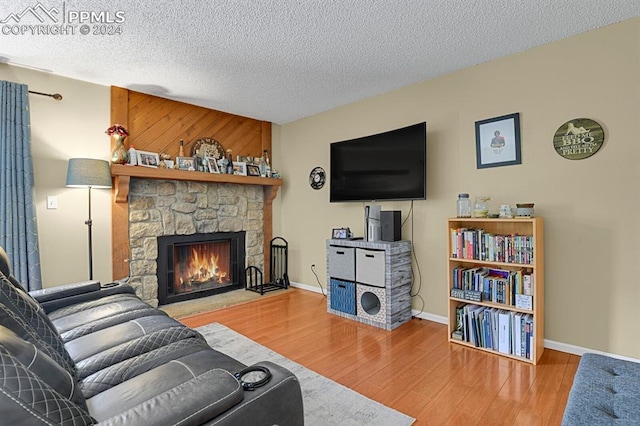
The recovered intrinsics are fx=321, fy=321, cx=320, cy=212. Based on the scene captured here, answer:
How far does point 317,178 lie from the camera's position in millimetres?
4293

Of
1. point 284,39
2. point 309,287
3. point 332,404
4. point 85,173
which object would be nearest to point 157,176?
point 85,173

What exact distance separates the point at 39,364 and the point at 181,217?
10.4ft

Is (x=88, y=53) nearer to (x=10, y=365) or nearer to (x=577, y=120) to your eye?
(x=10, y=365)

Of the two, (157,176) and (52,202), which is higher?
(157,176)

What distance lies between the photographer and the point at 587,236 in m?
2.37

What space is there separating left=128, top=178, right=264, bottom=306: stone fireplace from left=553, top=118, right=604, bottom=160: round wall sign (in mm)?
3512

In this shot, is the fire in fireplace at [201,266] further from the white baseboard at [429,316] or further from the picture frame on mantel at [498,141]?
the picture frame on mantel at [498,141]

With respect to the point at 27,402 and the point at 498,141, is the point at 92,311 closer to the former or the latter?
the point at 27,402

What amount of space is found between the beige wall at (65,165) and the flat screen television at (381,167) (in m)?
2.51

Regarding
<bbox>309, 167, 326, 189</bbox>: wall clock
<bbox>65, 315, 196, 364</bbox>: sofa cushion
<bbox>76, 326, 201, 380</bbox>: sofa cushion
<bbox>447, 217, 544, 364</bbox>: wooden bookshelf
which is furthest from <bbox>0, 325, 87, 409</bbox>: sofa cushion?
<bbox>309, 167, 326, 189</bbox>: wall clock

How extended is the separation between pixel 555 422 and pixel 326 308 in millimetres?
2288

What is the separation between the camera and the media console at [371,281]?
3.03 meters

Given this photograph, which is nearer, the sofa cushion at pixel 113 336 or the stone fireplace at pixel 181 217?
the sofa cushion at pixel 113 336

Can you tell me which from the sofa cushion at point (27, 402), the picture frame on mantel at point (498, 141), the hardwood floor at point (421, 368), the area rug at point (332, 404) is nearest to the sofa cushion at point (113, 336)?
the area rug at point (332, 404)
